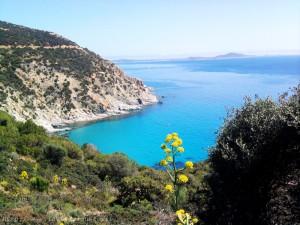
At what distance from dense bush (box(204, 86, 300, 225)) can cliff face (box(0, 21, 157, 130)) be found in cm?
5524

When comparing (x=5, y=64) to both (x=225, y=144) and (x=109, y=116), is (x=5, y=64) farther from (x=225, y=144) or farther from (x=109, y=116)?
(x=225, y=144)

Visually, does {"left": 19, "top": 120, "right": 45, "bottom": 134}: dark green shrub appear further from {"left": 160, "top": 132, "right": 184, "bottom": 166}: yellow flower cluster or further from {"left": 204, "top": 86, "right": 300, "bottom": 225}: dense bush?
{"left": 160, "top": 132, "right": 184, "bottom": 166}: yellow flower cluster

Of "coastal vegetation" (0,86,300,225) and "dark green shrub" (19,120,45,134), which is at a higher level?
"coastal vegetation" (0,86,300,225)

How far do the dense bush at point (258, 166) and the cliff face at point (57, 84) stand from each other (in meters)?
55.2

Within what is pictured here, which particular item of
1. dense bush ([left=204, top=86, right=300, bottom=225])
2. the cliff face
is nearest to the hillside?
dense bush ([left=204, top=86, right=300, bottom=225])

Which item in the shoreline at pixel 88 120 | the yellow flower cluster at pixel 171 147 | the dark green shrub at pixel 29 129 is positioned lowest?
the shoreline at pixel 88 120

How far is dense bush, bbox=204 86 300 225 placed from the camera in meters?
10.7

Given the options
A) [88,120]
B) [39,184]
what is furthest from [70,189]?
[88,120]

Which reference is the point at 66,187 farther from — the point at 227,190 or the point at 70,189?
the point at 227,190

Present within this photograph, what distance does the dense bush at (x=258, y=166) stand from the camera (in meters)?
10.7

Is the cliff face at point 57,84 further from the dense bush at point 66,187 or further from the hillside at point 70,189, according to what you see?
the hillside at point 70,189

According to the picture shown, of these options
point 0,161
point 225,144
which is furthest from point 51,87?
point 225,144

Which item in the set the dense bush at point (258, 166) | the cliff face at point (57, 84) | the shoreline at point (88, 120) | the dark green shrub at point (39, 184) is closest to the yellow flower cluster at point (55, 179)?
the dark green shrub at point (39, 184)

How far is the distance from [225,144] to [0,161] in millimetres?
12392
